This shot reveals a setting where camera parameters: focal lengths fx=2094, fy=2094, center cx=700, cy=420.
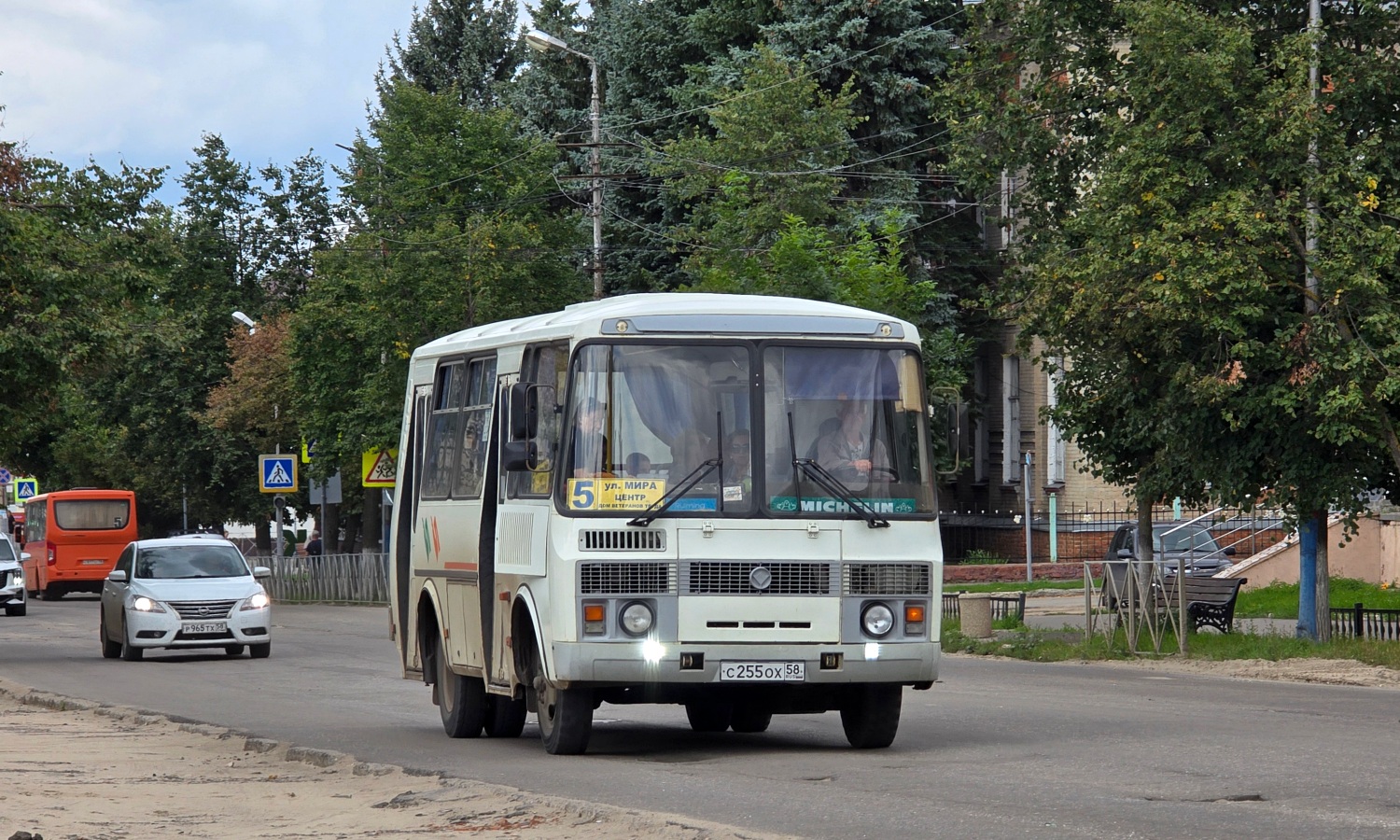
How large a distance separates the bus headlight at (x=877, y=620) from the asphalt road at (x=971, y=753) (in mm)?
813

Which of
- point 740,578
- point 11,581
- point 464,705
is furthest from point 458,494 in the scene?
point 11,581

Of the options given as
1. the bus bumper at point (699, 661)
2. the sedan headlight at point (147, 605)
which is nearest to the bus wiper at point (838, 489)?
the bus bumper at point (699, 661)

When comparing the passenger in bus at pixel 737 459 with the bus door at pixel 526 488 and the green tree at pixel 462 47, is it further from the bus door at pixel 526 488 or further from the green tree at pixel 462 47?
the green tree at pixel 462 47

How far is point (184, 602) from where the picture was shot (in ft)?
91.2

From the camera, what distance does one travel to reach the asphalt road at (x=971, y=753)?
33.2 ft

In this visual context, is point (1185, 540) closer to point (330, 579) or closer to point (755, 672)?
point (330, 579)

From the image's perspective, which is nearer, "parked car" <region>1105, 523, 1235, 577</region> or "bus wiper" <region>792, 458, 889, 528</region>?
"bus wiper" <region>792, 458, 889, 528</region>

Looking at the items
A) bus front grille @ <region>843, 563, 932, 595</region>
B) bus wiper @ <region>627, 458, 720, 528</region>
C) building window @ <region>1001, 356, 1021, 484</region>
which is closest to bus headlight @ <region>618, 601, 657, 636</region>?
bus wiper @ <region>627, 458, 720, 528</region>

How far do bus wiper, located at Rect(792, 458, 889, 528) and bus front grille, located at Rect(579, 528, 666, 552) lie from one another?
1000 mm

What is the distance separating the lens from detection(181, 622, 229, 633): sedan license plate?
27781mm

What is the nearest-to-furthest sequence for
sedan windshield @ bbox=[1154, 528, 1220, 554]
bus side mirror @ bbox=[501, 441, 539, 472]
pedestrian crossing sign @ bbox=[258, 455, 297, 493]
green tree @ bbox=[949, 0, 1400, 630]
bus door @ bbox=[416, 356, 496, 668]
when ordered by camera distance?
bus side mirror @ bbox=[501, 441, 539, 472], bus door @ bbox=[416, 356, 496, 668], green tree @ bbox=[949, 0, 1400, 630], sedan windshield @ bbox=[1154, 528, 1220, 554], pedestrian crossing sign @ bbox=[258, 455, 297, 493]

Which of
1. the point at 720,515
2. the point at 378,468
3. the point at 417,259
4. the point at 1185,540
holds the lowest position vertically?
the point at 1185,540

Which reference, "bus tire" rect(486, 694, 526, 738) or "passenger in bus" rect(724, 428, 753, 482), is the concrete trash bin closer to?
"bus tire" rect(486, 694, 526, 738)

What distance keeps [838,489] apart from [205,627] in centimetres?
1659
